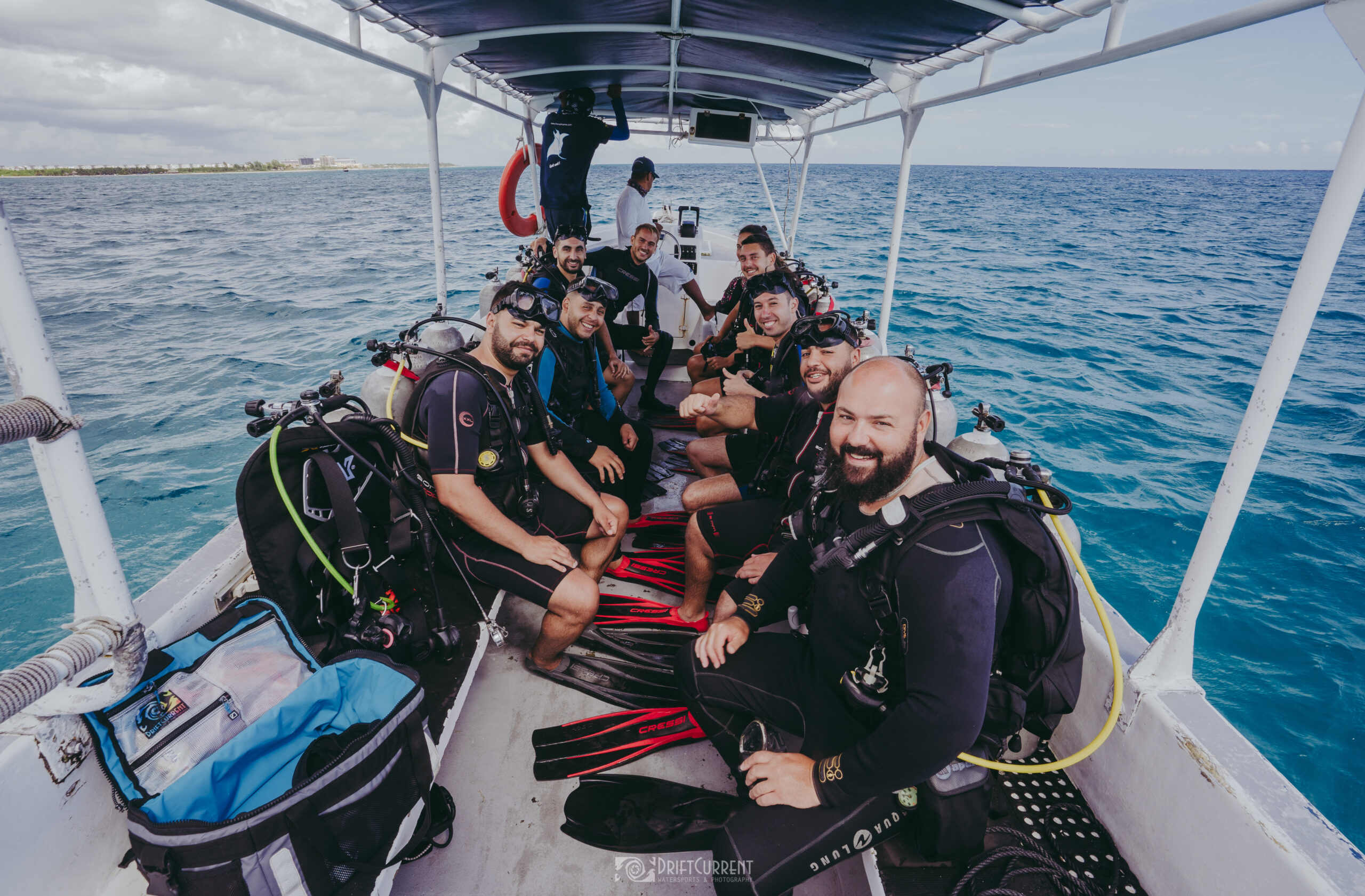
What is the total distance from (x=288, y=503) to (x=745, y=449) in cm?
256

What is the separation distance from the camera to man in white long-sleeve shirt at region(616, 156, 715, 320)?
6059 millimetres

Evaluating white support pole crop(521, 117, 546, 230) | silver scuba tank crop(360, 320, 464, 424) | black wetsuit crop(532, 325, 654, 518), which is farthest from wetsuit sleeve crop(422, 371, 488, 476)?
white support pole crop(521, 117, 546, 230)

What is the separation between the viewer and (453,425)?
8.23 feet

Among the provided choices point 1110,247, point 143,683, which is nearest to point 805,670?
point 143,683

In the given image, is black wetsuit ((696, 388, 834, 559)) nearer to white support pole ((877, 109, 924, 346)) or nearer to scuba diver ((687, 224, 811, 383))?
scuba diver ((687, 224, 811, 383))

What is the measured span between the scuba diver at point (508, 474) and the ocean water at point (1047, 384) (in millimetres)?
1751

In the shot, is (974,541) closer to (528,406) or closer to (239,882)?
(239,882)

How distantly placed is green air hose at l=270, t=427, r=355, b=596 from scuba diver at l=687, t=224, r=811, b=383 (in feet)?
10.7

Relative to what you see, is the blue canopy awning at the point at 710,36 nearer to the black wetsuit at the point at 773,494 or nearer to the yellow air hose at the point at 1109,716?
the black wetsuit at the point at 773,494

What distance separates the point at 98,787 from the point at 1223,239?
40067 millimetres

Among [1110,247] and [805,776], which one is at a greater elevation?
[1110,247]

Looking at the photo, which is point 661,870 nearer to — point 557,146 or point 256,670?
point 256,670

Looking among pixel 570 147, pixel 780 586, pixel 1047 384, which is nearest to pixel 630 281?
pixel 570 147

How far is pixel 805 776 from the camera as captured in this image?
179 cm
